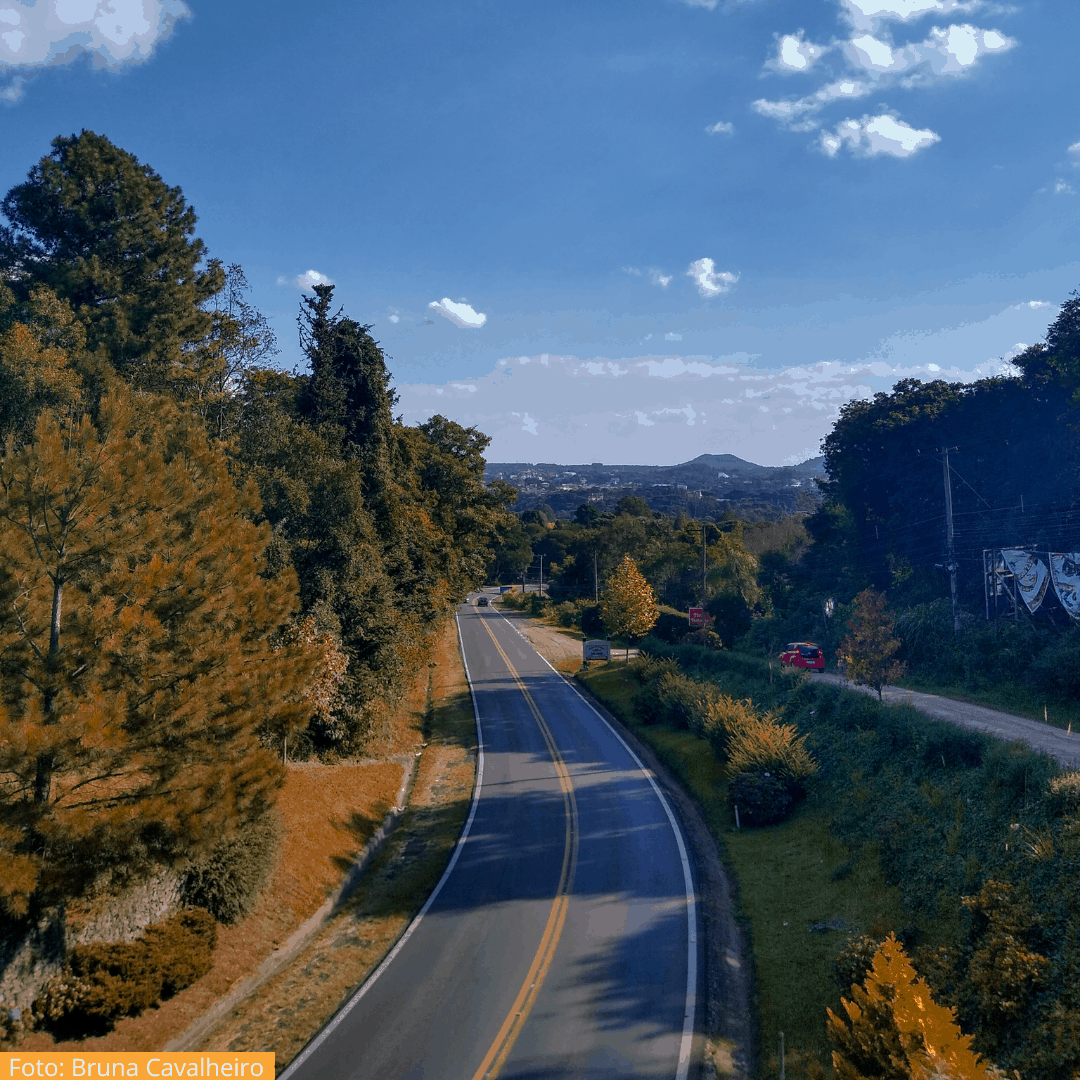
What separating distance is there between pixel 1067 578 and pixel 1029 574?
6.75ft

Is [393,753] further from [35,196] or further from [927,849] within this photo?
[35,196]

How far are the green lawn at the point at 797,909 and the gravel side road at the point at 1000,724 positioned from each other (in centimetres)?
498

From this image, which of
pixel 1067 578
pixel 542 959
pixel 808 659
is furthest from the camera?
pixel 808 659

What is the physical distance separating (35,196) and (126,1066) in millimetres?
33164

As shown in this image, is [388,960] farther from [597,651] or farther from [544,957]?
[597,651]

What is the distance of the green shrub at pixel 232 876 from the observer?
14.8 m

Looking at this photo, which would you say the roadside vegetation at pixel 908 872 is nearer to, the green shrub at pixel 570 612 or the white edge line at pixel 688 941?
the white edge line at pixel 688 941

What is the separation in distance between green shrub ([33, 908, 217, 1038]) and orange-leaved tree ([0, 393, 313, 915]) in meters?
2.08

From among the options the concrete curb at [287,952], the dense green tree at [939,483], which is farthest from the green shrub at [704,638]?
the concrete curb at [287,952]

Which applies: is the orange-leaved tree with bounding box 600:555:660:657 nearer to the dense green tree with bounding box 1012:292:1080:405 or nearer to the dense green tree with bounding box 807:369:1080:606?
the dense green tree with bounding box 807:369:1080:606

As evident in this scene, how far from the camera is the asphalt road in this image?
1141 cm

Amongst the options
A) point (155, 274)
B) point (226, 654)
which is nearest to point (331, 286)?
point (155, 274)

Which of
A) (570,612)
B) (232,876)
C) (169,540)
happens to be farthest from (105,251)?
(570,612)

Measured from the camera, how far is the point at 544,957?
14.5 meters
